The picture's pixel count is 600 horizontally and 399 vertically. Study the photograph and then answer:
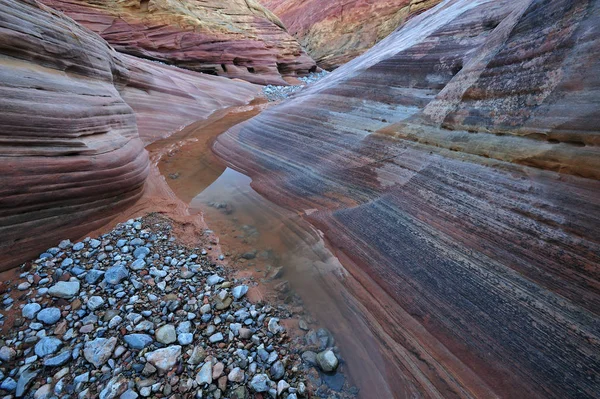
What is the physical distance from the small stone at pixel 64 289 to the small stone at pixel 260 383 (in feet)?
5.40

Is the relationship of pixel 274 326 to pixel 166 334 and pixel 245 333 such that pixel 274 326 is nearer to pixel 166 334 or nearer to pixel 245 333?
pixel 245 333

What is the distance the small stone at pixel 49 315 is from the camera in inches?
75.6

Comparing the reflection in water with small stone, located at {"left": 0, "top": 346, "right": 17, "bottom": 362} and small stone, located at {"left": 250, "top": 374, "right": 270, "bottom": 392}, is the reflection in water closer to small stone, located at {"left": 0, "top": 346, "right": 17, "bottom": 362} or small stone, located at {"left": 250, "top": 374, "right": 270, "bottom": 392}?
small stone, located at {"left": 250, "top": 374, "right": 270, "bottom": 392}

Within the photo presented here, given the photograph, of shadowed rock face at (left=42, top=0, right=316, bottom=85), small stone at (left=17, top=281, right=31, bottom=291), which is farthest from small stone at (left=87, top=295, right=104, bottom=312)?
shadowed rock face at (left=42, top=0, right=316, bottom=85)

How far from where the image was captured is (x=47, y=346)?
1.76 metres

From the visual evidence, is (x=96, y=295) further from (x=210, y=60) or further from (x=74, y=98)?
(x=210, y=60)

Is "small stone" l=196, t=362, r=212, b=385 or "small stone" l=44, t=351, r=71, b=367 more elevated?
"small stone" l=44, t=351, r=71, b=367

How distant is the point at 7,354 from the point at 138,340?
784 mm

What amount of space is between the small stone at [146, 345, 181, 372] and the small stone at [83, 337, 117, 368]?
26cm

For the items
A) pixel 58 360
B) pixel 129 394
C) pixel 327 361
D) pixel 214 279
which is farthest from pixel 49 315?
pixel 327 361

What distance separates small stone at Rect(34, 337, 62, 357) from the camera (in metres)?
1.73

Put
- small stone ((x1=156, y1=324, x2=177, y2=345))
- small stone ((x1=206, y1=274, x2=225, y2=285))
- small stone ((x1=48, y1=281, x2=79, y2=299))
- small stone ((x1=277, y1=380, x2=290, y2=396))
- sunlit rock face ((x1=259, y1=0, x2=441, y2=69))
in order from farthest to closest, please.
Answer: sunlit rock face ((x1=259, y1=0, x2=441, y2=69))
small stone ((x1=206, y1=274, x2=225, y2=285))
small stone ((x1=48, y1=281, x2=79, y2=299))
small stone ((x1=156, y1=324, x2=177, y2=345))
small stone ((x1=277, y1=380, x2=290, y2=396))

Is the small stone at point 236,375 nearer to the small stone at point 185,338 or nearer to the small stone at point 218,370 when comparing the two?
the small stone at point 218,370

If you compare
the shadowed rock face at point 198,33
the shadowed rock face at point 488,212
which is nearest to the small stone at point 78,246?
the shadowed rock face at point 488,212
